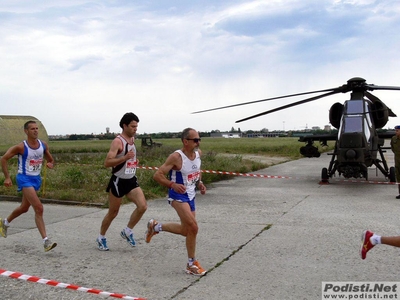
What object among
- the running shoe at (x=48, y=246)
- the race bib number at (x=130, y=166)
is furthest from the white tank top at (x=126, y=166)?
the running shoe at (x=48, y=246)

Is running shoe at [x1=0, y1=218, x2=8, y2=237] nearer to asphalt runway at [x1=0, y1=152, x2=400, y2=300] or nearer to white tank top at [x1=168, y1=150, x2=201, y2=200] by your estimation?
asphalt runway at [x1=0, y1=152, x2=400, y2=300]

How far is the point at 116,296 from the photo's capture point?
4.50m

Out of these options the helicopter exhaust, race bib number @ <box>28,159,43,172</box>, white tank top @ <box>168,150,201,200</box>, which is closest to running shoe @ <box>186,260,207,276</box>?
white tank top @ <box>168,150,201,200</box>

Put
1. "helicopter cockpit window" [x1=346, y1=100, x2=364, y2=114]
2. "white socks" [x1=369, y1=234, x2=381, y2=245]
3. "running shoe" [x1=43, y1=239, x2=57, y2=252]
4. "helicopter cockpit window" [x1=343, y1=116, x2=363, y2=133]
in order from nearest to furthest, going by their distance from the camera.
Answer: "white socks" [x1=369, y1=234, x2=381, y2=245] → "running shoe" [x1=43, y1=239, x2=57, y2=252] → "helicopter cockpit window" [x1=343, y1=116, x2=363, y2=133] → "helicopter cockpit window" [x1=346, y1=100, x2=364, y2=114]

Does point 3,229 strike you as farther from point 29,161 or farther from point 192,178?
point 192,178

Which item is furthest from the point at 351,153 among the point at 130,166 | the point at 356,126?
the point at 130,166

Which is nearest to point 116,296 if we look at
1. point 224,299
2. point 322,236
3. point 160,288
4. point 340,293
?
point 160,288

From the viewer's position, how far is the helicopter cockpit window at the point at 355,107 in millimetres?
14188

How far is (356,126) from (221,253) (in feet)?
28.4

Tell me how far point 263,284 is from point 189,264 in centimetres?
87

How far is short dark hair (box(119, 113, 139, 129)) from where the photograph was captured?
6.29 meters

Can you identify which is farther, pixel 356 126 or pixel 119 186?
pixel 356 126

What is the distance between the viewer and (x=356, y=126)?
1370 cm

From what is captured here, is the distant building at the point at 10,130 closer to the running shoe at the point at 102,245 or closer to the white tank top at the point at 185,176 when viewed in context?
the running shoe at the point at 102,245
